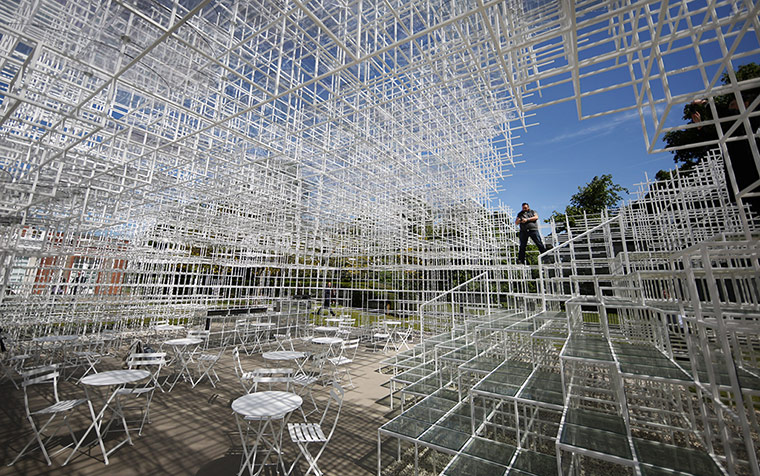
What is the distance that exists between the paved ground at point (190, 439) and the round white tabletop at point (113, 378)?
96cm

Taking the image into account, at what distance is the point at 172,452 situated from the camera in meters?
4.07

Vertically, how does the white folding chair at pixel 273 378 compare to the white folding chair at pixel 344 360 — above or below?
above

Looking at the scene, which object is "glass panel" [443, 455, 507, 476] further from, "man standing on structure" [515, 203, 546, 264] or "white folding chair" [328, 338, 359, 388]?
"man standing on structure" [515, 203, 546, 264]

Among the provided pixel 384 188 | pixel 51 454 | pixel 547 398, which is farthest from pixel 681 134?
pixel 51 454

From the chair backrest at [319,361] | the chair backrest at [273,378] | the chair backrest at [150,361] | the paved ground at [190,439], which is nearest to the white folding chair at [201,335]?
the chair backrest at [150,361]

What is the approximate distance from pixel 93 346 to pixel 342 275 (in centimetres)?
1039

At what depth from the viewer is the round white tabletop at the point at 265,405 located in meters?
3.20

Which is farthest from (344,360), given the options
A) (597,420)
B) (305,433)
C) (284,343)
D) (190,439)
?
(284,343)

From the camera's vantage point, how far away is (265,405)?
11.3ft

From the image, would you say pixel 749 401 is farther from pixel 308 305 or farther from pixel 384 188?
pixel 308 305

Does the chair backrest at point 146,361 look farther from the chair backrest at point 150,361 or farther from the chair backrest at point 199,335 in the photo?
the chair backrest at point 199,335

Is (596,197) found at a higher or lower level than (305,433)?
higher

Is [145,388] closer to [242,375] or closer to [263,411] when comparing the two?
[242,375]

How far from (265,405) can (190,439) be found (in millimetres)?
2085
